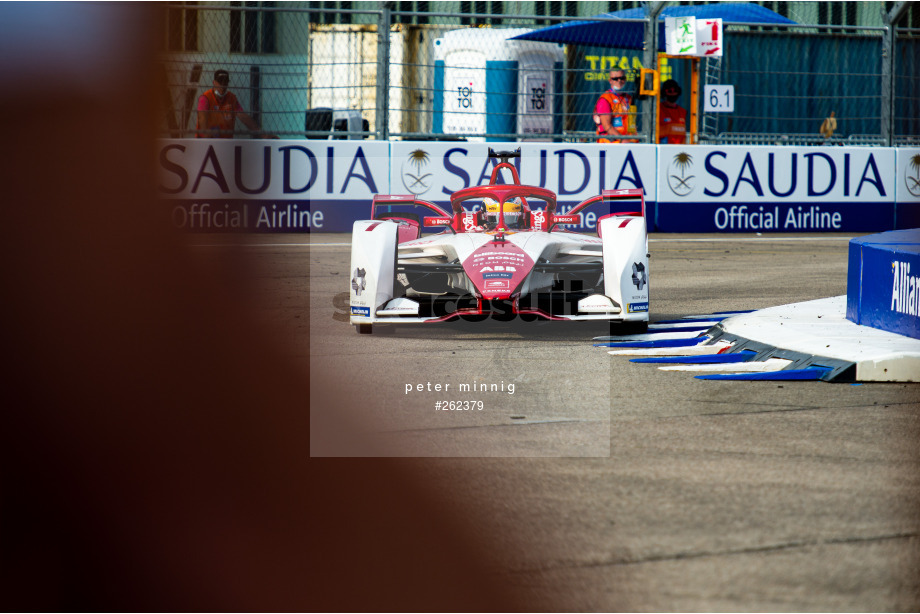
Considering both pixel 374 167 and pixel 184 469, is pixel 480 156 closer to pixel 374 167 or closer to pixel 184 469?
pixel 374 167

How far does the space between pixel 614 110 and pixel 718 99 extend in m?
1.27

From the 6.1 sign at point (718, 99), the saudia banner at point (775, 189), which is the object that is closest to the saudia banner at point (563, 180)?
the saudia banner at point (775, 189)

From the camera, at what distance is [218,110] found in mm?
12859

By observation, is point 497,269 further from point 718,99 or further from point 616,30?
point 616,30

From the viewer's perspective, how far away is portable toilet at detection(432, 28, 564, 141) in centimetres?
1370

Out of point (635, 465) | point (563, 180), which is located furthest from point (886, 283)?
point (563, 180)

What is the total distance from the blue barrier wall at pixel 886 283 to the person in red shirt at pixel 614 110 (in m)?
7.71

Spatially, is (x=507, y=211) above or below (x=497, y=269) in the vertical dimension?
above

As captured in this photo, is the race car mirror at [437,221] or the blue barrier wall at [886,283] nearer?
the blue barrier wall at [886,283]

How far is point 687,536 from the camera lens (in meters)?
3.23

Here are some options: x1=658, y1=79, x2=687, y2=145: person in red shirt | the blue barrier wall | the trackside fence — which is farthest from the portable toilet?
the blue barrier wall

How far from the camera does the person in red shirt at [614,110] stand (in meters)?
14.5

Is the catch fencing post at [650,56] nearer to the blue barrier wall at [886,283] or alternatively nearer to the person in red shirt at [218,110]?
the person in red shirt at [218,110]

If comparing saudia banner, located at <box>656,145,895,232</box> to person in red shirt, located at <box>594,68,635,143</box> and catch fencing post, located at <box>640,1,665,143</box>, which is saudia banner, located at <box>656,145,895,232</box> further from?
person in red shirt, located at <box>594,68,635,143</box>
